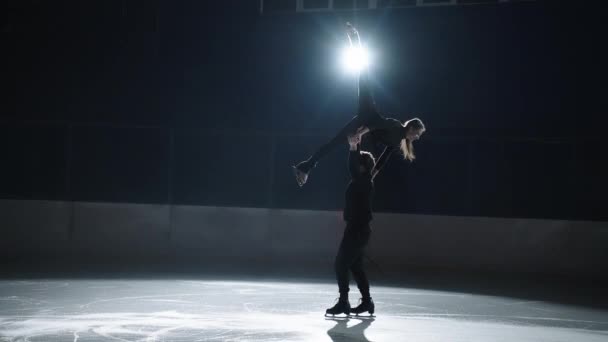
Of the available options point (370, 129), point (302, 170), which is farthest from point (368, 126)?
point (302, 170)

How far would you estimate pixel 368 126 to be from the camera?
28.8ft

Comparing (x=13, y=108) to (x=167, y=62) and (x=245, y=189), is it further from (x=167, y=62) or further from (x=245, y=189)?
(x=245, y=189)

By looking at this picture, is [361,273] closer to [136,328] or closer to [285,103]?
[136,328]

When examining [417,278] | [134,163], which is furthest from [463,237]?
[134,163]

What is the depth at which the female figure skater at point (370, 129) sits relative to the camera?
859 cm

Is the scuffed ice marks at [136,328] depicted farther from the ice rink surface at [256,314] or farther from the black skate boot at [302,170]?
the black skate boot at [302,170]

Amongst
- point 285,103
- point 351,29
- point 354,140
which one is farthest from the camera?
point 285,103

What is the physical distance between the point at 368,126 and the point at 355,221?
1.07m

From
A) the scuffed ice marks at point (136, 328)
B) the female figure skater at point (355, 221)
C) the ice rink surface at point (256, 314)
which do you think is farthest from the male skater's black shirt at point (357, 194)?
the scuffed ice marks at point (136, 328)

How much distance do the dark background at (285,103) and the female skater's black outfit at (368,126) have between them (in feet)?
24.3

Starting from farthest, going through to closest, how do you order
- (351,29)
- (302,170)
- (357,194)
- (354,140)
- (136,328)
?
1. (357,194)
2. (354,140)
3. (351,29)
4. (302,170)
5. (136,328)

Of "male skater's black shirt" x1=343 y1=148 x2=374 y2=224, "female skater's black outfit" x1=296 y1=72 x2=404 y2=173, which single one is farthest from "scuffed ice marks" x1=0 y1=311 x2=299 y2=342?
"female skater's black outfit" x1=296 y1=72 x2=404 y2=173

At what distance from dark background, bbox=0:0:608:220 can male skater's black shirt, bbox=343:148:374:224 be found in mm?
7345

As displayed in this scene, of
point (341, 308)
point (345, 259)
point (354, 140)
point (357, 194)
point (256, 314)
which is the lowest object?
point (256, 314)
